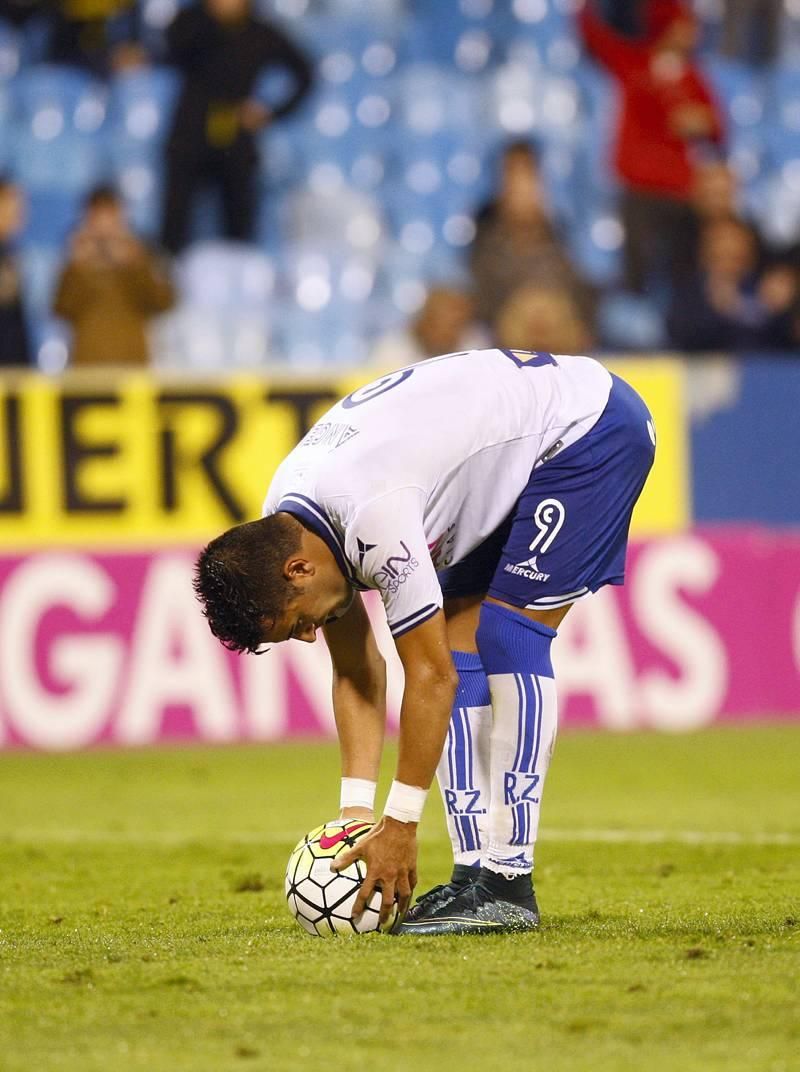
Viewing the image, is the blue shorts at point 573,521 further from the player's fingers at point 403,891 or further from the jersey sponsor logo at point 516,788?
the player's fingers at point 403,891

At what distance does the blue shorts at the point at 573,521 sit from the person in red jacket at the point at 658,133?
8451 mm

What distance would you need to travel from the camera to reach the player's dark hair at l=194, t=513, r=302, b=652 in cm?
434

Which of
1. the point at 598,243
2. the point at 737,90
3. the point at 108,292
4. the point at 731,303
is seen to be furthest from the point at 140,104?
the point at 737,90

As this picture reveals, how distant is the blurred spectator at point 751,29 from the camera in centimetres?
1516

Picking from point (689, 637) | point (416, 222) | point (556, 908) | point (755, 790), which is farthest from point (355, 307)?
point (556, 908)

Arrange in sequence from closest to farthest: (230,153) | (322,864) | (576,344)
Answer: (322,864) → (576,344) → (230,153)

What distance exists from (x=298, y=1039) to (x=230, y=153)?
10373 mm

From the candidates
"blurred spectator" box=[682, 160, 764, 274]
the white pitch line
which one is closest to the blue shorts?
the white pitch line

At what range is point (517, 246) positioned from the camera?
12391 millimetres

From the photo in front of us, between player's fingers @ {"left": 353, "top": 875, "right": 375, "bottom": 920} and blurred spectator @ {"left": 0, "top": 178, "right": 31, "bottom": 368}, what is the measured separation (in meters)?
8.02

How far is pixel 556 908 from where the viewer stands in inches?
204

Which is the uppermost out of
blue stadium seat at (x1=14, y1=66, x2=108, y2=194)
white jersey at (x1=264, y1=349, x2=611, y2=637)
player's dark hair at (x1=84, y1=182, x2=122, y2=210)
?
blue stadium seat at (x1=14, y1=66, x2=108, y2=194)

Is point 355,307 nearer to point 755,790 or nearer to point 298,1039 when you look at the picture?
point 755,790

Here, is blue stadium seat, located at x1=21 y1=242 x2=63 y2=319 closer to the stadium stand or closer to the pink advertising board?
the stadium stand
